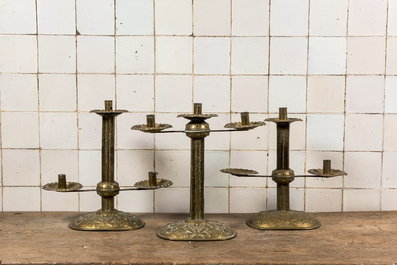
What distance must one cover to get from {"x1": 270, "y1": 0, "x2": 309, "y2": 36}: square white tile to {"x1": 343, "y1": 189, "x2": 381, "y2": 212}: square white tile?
2.08ft

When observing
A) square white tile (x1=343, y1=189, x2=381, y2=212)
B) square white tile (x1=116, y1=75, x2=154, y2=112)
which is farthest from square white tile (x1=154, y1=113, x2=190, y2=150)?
square white tile (x1=343, y1=189, x2=381, y2=212)

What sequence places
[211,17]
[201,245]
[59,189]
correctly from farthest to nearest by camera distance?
[211,17] → [59,189] → [201,245]

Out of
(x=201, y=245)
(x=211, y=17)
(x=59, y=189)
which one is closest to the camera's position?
(x=201, y=245)

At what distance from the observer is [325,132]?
1506mm

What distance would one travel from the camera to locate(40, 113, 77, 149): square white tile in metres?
1.50

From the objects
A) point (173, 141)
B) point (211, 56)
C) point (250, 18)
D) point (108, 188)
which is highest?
point (250, 18)

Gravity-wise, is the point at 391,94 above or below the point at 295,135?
above

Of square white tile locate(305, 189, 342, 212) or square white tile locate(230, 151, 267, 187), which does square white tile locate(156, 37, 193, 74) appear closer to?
square white tile locate(230, 151, 267, 187)

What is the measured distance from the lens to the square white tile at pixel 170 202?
152 cm

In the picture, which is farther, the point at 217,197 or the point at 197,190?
the point at 217,197

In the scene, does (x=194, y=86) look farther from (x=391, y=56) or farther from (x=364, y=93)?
(x=391, y=56)

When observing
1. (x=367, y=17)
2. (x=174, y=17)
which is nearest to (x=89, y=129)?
(x=174, y=17)

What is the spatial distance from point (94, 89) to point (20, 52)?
0.31 meters

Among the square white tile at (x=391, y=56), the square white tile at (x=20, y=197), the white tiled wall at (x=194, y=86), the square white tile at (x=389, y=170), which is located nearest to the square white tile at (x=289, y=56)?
the white tiled wall at (x=194, y=86)
